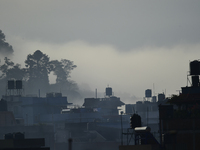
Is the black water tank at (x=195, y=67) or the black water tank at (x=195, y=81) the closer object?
the black water tank at (x=195, y=81)

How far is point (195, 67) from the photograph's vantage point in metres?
88.7

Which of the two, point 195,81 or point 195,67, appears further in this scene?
point 195,67

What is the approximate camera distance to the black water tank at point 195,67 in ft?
289

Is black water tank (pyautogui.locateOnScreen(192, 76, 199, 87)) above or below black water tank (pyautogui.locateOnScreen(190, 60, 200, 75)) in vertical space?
below

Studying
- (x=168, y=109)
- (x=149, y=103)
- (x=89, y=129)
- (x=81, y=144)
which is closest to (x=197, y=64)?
(x=168, y=109)

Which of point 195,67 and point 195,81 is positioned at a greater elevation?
point 195,67

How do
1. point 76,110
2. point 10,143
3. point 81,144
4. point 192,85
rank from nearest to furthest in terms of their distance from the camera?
1. point 10,143
2. point 192,85
3. point 81,144
4. point 76,110

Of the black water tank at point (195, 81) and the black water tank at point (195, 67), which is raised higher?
the black water tank at point (195, 67)

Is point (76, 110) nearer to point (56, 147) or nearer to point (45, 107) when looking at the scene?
point (45, 107)

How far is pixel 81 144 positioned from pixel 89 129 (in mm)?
18651

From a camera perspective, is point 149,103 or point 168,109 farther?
point 149,103

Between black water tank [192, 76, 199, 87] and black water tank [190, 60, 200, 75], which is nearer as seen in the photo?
black water tank [192, 76, 199, 87]

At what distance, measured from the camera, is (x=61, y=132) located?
496 feet

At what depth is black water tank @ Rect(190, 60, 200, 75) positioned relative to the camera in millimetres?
87988
